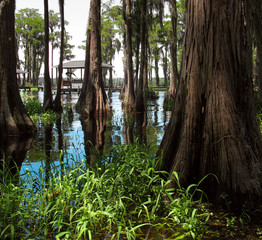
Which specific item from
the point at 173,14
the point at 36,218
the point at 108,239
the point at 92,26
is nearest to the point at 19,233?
the point at 36,218

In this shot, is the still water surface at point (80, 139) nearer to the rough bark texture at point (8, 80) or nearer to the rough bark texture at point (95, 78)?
the rough bark texture at point (8, 80)

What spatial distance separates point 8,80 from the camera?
9.55 meters

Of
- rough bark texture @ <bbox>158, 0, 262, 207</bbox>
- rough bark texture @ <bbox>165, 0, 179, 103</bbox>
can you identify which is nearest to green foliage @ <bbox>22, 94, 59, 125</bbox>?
rough bark texture @ <bbox>165, 0, 179, 103</bbox>

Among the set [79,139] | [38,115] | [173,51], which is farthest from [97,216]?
[173,51]

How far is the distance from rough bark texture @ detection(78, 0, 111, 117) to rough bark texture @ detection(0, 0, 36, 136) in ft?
19.9

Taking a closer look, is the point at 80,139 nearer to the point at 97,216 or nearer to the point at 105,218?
the point at 105,218

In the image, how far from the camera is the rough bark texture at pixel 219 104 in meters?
3.67

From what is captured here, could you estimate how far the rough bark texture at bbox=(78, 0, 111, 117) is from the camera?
1576 centimetres

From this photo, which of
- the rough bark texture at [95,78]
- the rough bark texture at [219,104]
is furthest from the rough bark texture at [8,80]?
the rough bark texture at [219,104]

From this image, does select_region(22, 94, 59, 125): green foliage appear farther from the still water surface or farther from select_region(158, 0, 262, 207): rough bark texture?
select_region(158, 0, 262, 207): rough bark texture

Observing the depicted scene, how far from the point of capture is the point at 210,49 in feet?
12.6

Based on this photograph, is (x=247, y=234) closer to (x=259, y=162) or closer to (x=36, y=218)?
(x=259, y=162)

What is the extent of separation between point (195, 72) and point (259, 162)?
1352mm

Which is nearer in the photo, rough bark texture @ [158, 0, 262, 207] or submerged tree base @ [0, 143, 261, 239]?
submerged tree base @ [0, 143, 261, 239]
